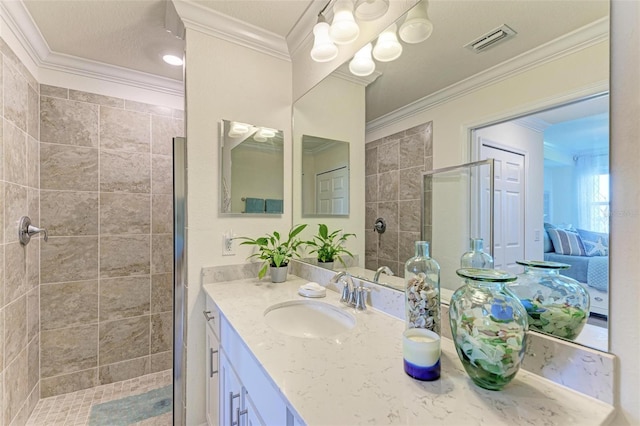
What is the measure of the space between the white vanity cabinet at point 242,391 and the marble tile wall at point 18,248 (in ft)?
3.69

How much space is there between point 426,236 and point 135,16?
188 centimetres

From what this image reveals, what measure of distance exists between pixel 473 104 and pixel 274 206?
3.88 feet

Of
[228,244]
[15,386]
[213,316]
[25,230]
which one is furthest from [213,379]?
[25,230]

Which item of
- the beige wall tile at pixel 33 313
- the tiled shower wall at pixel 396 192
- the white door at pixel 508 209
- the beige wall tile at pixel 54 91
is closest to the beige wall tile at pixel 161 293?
the beige wall tile at pixel 33 313

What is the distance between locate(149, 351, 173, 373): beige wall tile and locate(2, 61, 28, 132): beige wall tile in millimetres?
1807

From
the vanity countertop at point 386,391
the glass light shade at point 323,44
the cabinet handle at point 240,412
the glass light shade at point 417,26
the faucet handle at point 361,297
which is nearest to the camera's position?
the vanity countertop at point 386,391

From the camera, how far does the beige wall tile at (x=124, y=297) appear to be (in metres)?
2.06

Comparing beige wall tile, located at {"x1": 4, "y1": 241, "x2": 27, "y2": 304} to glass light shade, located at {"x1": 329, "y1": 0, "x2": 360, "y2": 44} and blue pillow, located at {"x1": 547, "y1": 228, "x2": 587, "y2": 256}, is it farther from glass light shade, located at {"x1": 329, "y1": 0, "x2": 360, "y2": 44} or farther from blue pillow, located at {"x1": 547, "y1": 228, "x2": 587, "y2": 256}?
blue pillow, located at {"x1": 547, "y1": 228, "x2": 587, "y2": 256}

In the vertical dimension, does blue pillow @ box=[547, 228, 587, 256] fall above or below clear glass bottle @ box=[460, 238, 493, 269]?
above

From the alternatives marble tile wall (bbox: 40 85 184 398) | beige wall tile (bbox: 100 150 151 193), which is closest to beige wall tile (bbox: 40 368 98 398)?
marble tile wall (bbox: 40 85 184 398)

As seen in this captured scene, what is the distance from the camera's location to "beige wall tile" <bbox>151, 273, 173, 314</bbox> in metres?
2.22

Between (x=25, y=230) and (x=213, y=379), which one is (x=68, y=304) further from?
(x=213, y=379)

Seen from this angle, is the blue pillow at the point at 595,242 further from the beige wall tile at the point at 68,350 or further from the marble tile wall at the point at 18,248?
the beige wall tile at the point at 68,350

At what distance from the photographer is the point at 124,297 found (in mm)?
2121
